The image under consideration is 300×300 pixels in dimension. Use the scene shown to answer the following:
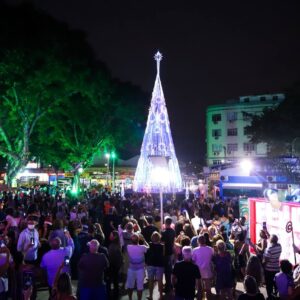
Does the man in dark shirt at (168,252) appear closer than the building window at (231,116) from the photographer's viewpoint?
Yes

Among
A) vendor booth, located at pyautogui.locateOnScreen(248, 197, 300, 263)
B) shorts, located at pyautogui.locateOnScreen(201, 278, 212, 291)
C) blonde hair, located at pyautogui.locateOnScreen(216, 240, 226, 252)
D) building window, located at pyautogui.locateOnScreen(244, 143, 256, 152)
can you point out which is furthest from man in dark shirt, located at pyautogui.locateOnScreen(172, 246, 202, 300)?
building window, located at pyautogui.locateOnScreen(244, 143, 256, 152)

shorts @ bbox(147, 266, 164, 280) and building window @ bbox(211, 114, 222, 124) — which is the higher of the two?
building window @ bbox(211, 114, 222, 124)

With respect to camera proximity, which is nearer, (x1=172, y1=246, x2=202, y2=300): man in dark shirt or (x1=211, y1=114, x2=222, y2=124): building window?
(x1=172, y1=246, x2=202, y2=300): man in dark shirt

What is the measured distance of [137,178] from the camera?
2756 cm

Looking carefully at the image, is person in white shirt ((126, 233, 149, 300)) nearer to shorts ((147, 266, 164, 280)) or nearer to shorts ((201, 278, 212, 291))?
shorts ((147, 266, 164, 280))

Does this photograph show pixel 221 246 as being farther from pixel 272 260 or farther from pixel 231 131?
pixel 231 131

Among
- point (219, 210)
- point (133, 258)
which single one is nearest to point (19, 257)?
point (133, 258)

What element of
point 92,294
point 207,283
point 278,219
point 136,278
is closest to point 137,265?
point 136,278

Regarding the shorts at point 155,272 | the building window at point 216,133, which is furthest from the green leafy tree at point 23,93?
the building window at point 216,133

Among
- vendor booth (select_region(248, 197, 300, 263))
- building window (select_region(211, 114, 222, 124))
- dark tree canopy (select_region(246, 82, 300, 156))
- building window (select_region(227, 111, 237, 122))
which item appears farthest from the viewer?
building window (select_region(211, 114, 222, 124))

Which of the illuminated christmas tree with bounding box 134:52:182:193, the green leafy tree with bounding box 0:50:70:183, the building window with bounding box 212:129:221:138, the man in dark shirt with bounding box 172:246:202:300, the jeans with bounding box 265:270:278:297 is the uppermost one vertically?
the building window with bounding box 212:129:221:138

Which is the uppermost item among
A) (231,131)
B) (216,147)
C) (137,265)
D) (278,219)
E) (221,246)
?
(231,131)

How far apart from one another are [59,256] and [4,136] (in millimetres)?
21370

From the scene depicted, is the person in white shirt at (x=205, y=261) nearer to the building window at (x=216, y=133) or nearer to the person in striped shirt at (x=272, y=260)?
the person in striped shirt at (x=272, y=260)
